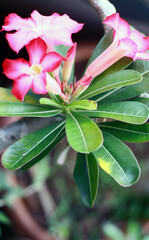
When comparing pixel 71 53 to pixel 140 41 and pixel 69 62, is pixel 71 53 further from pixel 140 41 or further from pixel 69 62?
pixel 140 41

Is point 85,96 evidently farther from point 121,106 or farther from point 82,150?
point 82,150

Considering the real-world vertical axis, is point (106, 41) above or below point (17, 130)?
above

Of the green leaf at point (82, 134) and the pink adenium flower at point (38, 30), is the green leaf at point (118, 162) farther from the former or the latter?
the pink adenium flower at point (38, 30)

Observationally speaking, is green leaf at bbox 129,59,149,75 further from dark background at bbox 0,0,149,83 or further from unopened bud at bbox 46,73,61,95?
dark background at bbox 0,0,149,83

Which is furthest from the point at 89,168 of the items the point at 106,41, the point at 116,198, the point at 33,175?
the point at 116,198

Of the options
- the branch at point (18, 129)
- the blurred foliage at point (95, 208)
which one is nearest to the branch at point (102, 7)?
the branch at point (18, 129)
